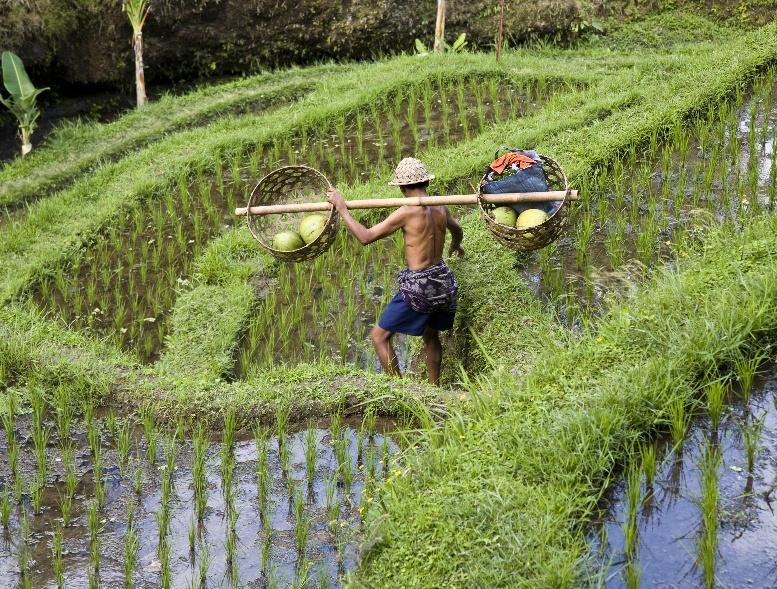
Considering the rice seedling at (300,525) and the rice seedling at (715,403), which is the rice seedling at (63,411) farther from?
the rice seedling at (715,403)

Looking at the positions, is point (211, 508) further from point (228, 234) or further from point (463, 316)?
point (228, 234)

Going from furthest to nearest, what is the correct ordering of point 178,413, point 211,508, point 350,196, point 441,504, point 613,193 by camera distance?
1. point 350,196
2. point 613,193
3. point 178,413
4. point 211,508
5. point 441,504

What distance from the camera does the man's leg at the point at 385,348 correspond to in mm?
5570

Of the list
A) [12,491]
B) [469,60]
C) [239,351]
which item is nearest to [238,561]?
[12,491]

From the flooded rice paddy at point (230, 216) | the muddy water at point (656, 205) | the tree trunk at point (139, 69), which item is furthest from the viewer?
the tree trunk at point (139, 69)

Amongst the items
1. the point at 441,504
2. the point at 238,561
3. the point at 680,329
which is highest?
the point at 680,329

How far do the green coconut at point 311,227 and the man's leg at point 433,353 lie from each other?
0.74m

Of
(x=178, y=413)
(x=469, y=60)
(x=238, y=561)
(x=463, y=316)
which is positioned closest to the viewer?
(x=238, y=561)

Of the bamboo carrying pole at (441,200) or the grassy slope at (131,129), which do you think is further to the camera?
the grassy slope at (131,129)

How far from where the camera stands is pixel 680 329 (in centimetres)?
472

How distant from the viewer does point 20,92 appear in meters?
9.65

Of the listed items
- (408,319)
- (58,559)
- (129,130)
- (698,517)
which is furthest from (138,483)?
(129,130)

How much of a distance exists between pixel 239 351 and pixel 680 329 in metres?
2.54

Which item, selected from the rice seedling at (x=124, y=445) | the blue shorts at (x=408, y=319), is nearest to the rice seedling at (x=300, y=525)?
the rice seedling at (x=124, y=445)
